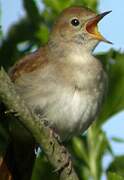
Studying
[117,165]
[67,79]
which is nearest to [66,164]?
[117,165]

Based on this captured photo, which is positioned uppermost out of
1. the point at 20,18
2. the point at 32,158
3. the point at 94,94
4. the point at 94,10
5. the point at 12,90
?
the point at 12,90

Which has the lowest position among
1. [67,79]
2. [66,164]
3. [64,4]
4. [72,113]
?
[72,113]

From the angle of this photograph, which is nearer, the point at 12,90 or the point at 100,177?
the point at 12,90

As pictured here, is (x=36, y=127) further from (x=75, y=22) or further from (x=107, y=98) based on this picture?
(x=75, y=22)

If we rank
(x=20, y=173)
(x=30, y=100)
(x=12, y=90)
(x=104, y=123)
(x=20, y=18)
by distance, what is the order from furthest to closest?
(x=20, y=173) → (x=30, y=100) → (x=20, y=18) → (x=104, y=123) → (x=12, y=90)

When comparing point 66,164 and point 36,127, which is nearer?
point 36,127

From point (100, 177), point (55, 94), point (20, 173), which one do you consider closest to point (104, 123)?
point (100, 177)

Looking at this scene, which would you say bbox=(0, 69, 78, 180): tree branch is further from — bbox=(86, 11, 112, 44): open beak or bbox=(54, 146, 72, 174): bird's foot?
bbox=(86, 11, 112, 44): open beak

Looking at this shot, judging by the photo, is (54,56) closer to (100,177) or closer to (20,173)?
(20,173)

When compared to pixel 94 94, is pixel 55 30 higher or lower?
higher
